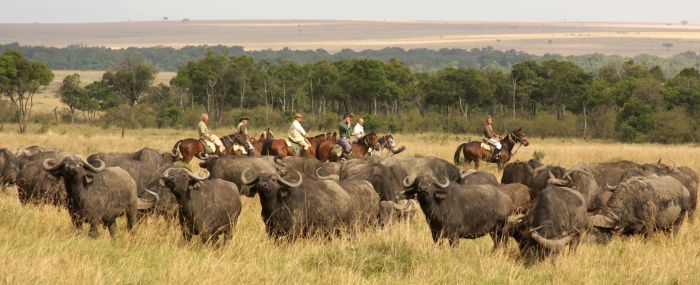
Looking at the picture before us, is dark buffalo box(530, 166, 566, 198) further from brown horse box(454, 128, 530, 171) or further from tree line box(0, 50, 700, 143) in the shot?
tree line box(0, 50, 700, 143)

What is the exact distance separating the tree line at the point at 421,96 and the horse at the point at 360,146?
3217 centimetres

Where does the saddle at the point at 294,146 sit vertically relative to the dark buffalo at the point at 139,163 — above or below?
below

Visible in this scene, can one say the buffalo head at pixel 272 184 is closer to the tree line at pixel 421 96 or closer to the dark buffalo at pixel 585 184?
the dark buffalo at pixel 585 184

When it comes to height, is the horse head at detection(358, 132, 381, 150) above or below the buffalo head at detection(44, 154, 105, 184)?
below

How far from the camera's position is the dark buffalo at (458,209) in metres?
12.0

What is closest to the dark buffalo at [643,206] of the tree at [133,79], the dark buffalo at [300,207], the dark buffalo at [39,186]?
the dark buffalo at [300,207]

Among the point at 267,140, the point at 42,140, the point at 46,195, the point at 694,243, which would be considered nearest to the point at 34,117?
the point at 42,140

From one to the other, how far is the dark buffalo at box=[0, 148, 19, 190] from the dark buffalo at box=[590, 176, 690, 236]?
33.4 feet

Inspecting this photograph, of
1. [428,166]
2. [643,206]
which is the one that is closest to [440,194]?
[643,206]

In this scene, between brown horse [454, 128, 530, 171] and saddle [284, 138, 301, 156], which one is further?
brown horse [454, 128, 530, 171]

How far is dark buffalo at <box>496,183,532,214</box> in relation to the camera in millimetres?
14719

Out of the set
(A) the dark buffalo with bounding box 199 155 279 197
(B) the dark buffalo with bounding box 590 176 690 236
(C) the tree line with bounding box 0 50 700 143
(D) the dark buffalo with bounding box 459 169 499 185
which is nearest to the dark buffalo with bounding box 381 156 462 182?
(D) the dark buffalo with bounding box 459 169 499 185

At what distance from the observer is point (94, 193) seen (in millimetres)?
12148

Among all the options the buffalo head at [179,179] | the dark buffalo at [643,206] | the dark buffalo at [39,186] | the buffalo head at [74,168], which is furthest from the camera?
the dark buffalo at [39,186]
